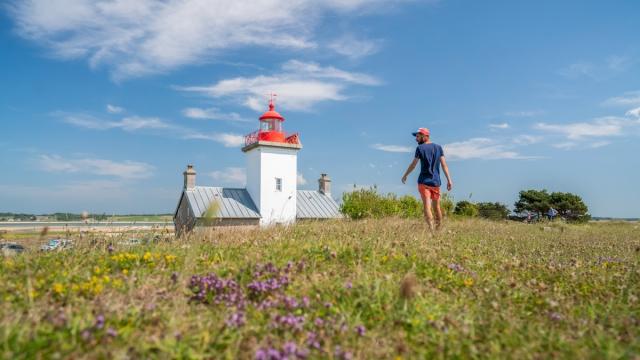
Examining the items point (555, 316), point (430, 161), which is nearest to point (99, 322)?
point (555, 316)

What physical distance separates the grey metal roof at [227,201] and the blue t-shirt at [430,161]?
83.4 feet

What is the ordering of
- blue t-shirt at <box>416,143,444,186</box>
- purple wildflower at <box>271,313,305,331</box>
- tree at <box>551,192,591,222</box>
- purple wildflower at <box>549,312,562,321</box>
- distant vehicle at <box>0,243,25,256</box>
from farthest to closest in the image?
tree at <box>551,192,591,222</box>, blue t-shirt at <box>416,143,444,186</box>, distant vehicle at <box>0,243,25,256</box>, purple wildflower at <box>549,312,562,321</box>, purple wildflower at <box>271,313,305,331</box>

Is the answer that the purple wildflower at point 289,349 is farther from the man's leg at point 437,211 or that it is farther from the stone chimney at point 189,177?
the stone chimney at point 189,177

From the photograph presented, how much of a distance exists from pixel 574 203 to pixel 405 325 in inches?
1922

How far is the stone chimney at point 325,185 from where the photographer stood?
43625 mm

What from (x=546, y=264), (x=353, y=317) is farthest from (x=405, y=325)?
(x=546, y=264)

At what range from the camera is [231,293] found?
4367 mm

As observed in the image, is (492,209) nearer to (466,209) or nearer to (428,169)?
(466,209)

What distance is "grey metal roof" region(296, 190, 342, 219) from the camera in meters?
39.2

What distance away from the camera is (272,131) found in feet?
116

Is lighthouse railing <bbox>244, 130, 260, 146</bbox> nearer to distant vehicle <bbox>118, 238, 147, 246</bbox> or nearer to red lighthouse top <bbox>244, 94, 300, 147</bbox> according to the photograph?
red lighthouse top <bbox>244, 94, 300, 147</bbox>

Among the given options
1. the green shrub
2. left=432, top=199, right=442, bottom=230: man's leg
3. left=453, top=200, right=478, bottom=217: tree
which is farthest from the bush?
left=432, top=199, right=442, bottom=230: man's leg

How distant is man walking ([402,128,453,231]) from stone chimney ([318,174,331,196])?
32.9 meters

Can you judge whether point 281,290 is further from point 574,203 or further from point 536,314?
point 574,203
